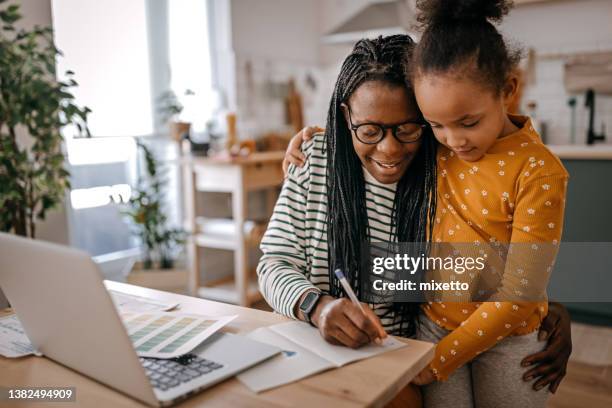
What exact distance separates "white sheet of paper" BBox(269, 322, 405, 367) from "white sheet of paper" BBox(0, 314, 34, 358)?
43cm

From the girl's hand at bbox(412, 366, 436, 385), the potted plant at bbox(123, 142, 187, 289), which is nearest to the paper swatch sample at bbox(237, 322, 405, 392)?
the girl's hand at bbox(412, 366, 436, 385)

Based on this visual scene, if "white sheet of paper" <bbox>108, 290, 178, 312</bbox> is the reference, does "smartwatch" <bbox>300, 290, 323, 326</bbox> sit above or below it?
above

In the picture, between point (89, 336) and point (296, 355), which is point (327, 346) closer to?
point (296, 355)

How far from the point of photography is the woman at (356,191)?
3.73ft

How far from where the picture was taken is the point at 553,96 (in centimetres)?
380

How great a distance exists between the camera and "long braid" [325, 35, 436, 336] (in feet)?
4.00

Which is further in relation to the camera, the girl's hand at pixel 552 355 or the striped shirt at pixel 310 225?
the striped shirt at pixel 310 225

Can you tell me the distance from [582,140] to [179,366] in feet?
11.7

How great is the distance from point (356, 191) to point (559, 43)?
3.11 m

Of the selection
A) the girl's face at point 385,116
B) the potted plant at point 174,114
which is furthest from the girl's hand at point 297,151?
the potted plant at point 174,114

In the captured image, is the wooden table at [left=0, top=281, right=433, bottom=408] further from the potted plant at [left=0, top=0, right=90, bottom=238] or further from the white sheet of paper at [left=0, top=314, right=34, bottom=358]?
the potted plant at [left=0, top=0, right=90, bottom=238]

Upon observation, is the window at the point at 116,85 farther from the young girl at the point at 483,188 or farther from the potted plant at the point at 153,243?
the young girl at the point at 483,188

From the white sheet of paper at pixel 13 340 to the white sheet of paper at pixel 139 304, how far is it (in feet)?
0.58

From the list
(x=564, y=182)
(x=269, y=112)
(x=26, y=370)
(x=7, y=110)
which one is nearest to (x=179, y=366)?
(x=26, y=370)
